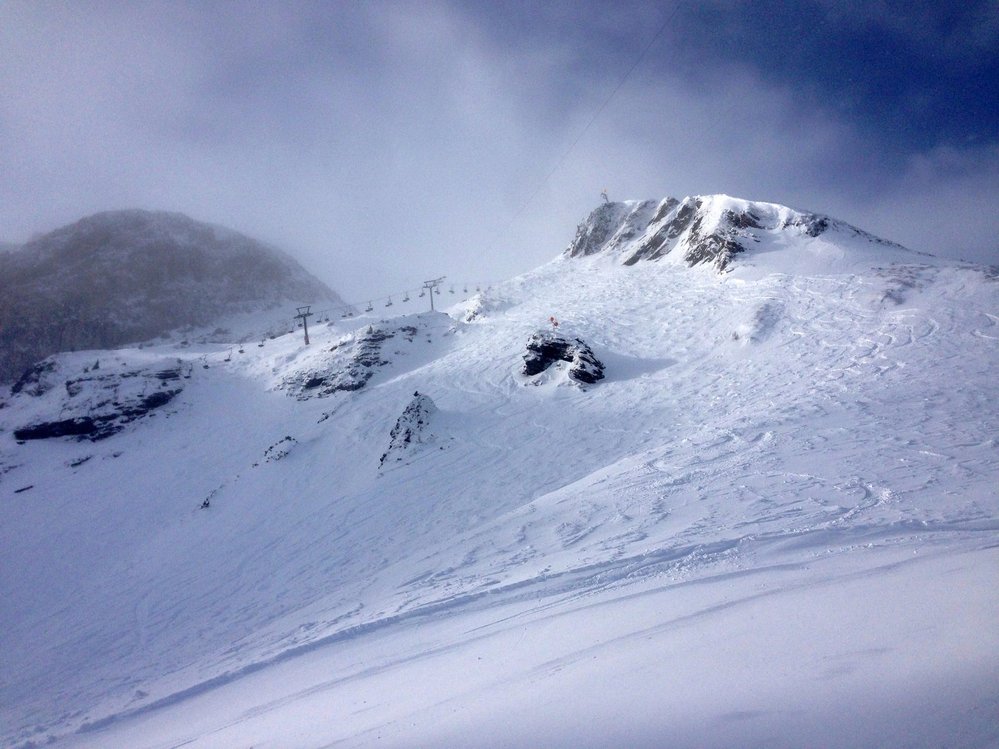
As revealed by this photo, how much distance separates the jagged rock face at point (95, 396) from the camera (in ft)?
93.0

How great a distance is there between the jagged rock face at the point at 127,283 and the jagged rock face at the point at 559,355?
61.5 metres

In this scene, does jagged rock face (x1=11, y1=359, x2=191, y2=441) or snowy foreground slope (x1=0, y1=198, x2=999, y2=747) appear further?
jagged rock face (x1=11, y1=359, x2=191, y2=441)

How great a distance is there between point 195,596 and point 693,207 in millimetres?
44224

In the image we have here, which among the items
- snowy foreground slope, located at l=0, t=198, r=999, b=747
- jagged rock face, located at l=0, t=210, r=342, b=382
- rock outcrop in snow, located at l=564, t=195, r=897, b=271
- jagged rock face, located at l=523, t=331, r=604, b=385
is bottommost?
snowy foreground slope, located at l=0, t=198, r=999, b=747

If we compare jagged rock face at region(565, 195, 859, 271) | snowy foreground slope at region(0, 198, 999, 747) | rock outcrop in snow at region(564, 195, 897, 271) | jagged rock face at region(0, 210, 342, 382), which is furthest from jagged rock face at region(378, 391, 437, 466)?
jagged rock face at region(0, 210, 342, 382)

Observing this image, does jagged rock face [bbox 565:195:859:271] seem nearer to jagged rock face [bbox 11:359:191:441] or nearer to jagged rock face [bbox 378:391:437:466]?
jagged rock face [bbox 378:391:437:466]

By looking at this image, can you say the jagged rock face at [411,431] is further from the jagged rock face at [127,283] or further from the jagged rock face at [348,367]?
the jagged rock face at [127,283]

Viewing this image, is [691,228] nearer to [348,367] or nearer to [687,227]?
[687,227]

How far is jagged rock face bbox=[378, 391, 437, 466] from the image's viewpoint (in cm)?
1883

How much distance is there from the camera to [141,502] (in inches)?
828

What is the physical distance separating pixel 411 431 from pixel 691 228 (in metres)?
32.1

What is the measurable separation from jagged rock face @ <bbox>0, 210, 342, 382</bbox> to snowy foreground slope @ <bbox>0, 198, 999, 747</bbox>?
3436cm

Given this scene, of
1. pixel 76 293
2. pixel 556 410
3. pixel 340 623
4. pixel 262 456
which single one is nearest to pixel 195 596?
pixel 340 623

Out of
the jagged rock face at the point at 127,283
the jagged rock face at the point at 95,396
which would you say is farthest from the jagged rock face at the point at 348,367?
the jagged rock face at the point at 127,283
